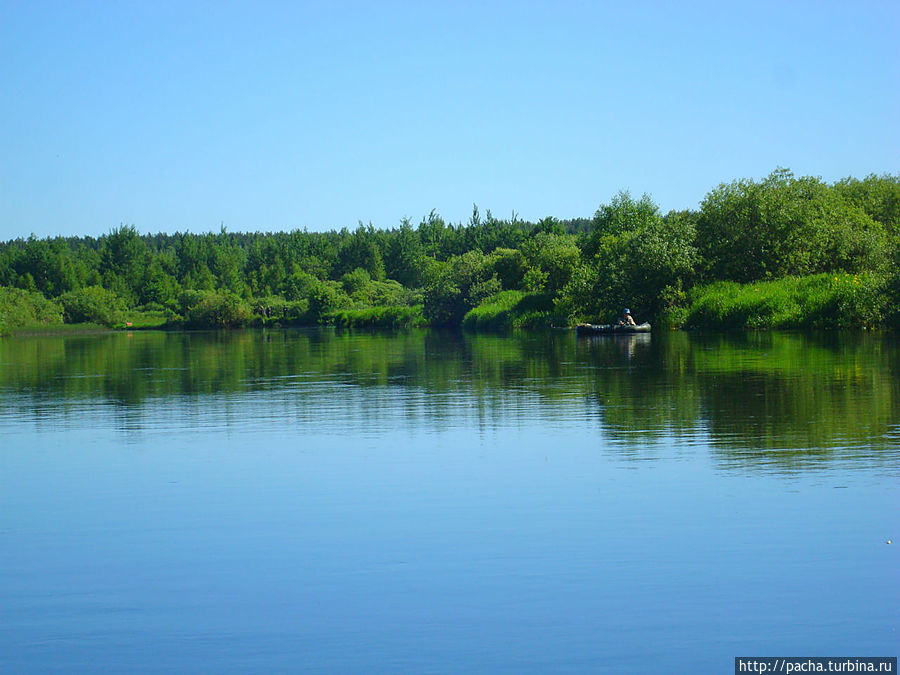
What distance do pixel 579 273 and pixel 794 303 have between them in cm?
2075

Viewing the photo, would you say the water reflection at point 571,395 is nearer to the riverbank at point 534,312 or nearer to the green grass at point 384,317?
the riverbank at point 534,312

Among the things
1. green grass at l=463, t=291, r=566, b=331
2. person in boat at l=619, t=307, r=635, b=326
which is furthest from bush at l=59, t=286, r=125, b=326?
person in boat at l=619, t=307, r=635, b=326

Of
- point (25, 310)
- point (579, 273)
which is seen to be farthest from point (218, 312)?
point (579, 273)

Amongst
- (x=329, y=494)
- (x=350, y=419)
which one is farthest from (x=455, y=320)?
(x=329, y=494)

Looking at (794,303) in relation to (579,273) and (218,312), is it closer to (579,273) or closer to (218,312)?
(579,273)

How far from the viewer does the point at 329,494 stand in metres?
11.4

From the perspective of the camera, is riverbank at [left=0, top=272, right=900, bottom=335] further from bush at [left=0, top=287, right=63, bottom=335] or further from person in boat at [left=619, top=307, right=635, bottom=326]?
person in boat at [left=619, top=307, right=635, bottom=326]

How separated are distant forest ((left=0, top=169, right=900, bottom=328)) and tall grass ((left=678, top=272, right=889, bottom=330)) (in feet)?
0.31

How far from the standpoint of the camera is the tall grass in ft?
156

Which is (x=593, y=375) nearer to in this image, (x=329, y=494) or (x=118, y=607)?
(x=329, y=494)

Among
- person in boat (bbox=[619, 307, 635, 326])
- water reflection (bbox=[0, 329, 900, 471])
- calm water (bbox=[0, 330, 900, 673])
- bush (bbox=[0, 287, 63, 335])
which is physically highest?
bush (bbox=[0, 287, 63, 335])

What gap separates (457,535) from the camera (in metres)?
9.24

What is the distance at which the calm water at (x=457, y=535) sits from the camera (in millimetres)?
6547

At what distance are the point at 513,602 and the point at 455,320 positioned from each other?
9175 cm
